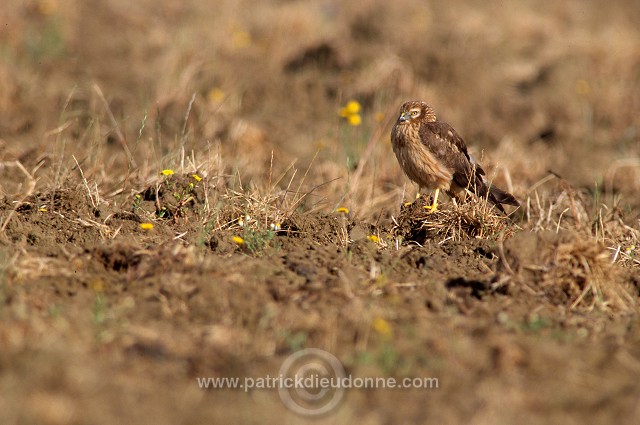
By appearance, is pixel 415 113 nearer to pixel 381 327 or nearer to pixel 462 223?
pixel 462 223

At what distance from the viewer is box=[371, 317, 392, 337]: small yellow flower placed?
402 centimetres

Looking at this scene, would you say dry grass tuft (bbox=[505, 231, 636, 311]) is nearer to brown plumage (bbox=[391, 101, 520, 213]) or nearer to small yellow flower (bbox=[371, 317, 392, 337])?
small yellow flower (bbox=[371, 317, 392, 337])

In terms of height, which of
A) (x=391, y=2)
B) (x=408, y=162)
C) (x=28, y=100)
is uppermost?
(x=391, y=2)

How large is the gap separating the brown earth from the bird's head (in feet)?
1.94

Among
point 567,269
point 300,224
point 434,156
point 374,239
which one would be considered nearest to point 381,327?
point 567,269

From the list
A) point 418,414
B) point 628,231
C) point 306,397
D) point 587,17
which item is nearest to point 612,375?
point 418,414

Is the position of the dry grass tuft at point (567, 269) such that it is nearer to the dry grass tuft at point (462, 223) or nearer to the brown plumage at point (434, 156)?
the dry grass tuft at point (462, 223)

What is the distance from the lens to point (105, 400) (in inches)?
133

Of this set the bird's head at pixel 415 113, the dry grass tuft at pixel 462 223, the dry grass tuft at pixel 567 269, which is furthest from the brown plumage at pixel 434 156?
the dry grass tuft at pixel 567 269

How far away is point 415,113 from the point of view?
7004 millimetres

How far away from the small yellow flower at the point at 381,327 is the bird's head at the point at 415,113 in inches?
124

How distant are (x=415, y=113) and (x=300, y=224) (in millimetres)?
1740

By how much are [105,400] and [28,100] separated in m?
6.18

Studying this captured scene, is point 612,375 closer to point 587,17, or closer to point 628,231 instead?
point 628,231
